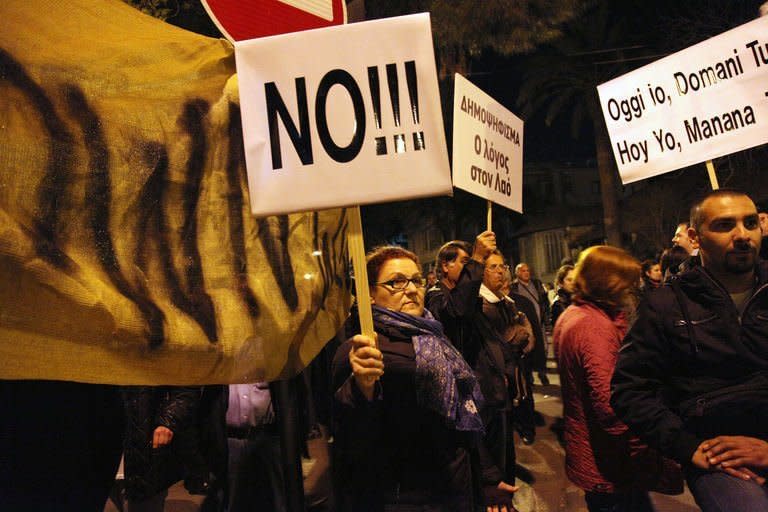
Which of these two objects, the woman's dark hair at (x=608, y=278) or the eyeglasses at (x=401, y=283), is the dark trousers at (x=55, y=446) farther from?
the woman's dark hair at (x=608, y=278)

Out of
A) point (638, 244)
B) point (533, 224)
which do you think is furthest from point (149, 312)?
point (533, 224)

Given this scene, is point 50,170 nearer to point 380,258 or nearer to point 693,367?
point 380,258

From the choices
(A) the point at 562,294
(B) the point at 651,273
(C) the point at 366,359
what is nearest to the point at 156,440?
(C) the point at 366,359

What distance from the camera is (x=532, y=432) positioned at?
23.8 ft

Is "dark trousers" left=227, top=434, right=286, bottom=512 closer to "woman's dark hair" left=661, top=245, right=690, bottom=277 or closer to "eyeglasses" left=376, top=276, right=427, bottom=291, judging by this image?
"eyeglasses" left=376, top=276, right=427, bottom=291

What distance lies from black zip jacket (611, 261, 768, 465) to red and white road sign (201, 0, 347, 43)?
6.04 feet

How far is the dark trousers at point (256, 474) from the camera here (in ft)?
Answer: 13.2

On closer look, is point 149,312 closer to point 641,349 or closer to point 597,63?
point 641,349

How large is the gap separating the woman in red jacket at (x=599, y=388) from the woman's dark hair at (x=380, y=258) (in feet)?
3.31

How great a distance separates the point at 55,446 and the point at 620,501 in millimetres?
2753

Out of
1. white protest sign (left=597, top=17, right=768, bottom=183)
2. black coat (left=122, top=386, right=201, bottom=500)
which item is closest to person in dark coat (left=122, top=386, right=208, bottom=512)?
black coat (left=122, top=386, right=201, bottom=500)

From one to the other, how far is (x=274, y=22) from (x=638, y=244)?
22920mm

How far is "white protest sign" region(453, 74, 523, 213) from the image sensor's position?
4.72 metres

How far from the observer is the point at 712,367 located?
2717 mm
